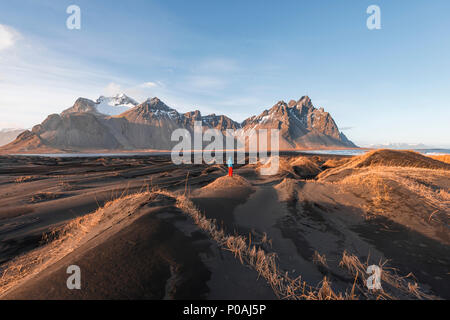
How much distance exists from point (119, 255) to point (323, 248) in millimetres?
4110

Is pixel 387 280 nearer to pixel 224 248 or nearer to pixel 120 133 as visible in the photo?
pixel 224 248

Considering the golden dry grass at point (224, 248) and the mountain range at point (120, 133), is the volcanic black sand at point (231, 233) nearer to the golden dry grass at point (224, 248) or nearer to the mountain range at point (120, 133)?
the golden dry grass at point (224, 248)

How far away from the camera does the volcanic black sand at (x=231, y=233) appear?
217cm

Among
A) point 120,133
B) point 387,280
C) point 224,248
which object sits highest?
point 120,133

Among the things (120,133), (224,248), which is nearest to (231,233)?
(224,248)

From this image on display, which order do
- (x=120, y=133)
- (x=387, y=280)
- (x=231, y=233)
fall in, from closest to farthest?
(x=387, y=280), (x=231, y=233), (x=120, y=133)

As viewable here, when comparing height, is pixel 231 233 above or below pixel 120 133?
below

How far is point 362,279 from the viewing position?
2.99 m

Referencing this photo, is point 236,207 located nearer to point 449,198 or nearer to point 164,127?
point 449,198

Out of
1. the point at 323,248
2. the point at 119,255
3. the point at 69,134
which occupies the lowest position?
the point at 323,248

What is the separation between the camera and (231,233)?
455 cm

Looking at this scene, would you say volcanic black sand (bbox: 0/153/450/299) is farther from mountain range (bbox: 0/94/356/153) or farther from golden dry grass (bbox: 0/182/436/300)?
mountain range (bbox: 0/94/356/153)

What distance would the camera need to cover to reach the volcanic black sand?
2.17 meters
